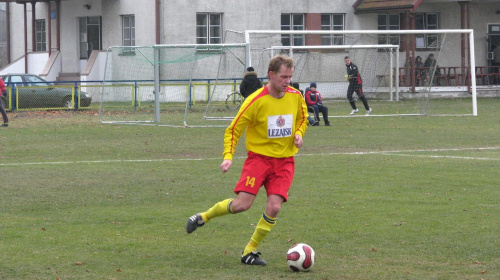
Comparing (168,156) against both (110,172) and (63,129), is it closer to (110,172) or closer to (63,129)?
(110,172)

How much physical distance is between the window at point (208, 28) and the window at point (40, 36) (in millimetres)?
9024

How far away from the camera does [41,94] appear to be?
30828mm

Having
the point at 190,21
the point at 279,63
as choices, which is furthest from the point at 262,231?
the point at 190,21

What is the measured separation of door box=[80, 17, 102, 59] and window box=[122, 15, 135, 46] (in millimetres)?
1793

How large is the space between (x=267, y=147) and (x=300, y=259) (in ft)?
3.27

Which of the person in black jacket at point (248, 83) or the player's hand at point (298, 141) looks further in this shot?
the person in black jacket at point (248, 83)

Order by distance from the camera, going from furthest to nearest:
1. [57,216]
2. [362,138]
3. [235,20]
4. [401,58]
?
[235,20] → [401,58] → [362,138] → [57,216]

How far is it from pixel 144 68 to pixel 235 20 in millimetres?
9861

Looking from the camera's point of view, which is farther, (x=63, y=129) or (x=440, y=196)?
(x=63, y=129)

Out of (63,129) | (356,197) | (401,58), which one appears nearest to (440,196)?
(356,197)

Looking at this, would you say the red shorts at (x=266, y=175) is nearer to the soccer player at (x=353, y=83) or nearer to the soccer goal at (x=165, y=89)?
the soccer goal at (x=165, y=89)

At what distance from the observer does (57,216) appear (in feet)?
29.8

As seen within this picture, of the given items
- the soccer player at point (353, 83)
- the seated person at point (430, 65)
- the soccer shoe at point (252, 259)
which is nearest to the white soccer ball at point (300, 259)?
the soccer shoe at point (252, 259)

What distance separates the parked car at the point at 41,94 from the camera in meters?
30.6
